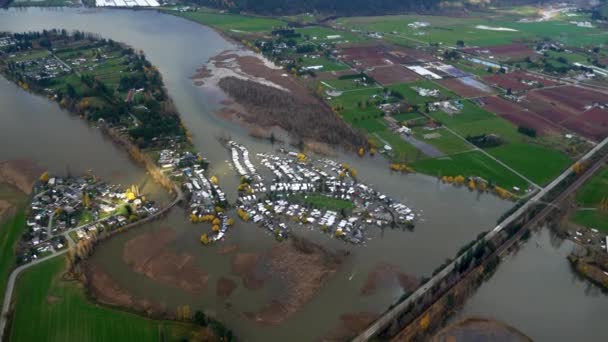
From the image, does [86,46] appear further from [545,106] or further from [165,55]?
[545,106]

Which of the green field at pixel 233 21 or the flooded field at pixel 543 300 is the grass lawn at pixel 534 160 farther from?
the green field at pixel 233 21

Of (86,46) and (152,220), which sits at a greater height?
(86,46)

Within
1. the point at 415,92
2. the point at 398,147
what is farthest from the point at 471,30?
the point at 398,147

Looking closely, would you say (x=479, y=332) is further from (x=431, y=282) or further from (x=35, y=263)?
(x=35, y=263)

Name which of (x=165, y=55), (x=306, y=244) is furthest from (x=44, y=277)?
(x=165, y=55)

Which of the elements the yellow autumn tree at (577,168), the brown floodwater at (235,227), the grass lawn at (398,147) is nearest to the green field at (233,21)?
the brown floodwater at (235,227)

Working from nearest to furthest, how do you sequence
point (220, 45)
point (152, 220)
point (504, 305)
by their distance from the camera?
point (504, 305), point (152, 220), point (220, 45)

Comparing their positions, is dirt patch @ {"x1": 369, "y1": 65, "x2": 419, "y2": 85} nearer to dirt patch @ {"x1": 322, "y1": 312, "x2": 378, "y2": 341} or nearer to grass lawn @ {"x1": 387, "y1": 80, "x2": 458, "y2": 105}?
grass lawn @ {"x1": 387, "y1": 80, "x2": 458, "y2": 105}
